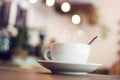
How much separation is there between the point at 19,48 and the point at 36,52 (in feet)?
0.60

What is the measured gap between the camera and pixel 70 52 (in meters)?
0.67

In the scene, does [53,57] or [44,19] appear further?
[44,19]

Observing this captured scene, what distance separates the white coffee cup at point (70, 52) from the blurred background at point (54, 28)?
7.33 feet

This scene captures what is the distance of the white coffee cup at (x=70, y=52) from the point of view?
666 millimetres

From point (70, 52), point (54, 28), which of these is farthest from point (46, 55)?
point (54, 28)

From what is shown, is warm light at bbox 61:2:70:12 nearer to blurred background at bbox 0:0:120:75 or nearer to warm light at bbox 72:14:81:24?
blurred background at bbox 0:0:120:75

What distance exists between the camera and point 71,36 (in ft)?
10.1

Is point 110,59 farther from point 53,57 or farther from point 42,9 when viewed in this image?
point 53,57

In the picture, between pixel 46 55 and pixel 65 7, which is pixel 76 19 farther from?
pixel 46 55

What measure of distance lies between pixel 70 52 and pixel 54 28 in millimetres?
2399

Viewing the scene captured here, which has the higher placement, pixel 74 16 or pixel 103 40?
pixel 74 16

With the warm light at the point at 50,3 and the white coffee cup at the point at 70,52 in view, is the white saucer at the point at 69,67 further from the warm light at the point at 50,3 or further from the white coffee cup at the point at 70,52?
the warm light at the point at 50,3

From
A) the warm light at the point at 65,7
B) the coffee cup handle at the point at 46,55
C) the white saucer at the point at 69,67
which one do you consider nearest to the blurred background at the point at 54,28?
the warm light at the point at 65,7

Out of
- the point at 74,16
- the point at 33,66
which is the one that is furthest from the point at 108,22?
the point at 33,66
